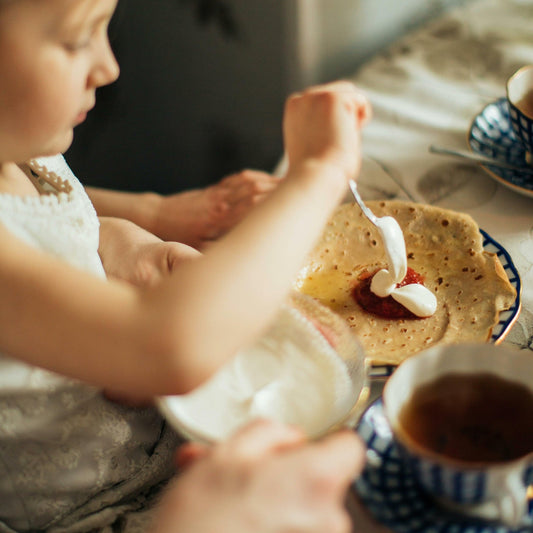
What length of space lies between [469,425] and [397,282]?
10.9 inches

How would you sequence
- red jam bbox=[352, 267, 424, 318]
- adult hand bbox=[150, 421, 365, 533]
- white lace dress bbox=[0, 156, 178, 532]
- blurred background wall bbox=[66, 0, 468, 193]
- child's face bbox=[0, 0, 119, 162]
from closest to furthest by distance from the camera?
adult hand bbox=[150, 421, 365, 533] < child's face bbox=[0, 0, 119, 162] < white lace dress bbox=[0, 156, 178, 532] < red jam bbox=[352, 267, 424, 318] < blurred background wall bbox=[66, 0, 468, 193]

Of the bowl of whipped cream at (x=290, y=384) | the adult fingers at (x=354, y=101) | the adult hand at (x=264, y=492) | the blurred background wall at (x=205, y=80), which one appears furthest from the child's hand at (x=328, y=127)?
the blurred background wall at (x=205, y=80)

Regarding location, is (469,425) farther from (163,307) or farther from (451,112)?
(451,112)

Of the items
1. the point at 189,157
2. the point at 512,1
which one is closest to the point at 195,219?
the point at 512,1

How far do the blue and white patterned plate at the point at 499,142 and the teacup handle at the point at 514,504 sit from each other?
51 cm

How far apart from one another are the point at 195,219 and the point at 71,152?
3.45 ft

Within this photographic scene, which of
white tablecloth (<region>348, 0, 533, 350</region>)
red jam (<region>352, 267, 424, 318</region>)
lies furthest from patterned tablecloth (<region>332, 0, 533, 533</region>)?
red jam (<region>352, 267, 424, 318</region>)

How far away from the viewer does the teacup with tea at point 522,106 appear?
89 cm

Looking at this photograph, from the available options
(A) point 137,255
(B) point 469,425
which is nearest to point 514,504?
(B) point 469,425

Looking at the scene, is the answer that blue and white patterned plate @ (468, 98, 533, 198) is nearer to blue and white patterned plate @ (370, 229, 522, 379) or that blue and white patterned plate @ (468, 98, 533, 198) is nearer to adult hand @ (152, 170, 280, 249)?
blue and white patterned plate @ (370, 229, 522, 379)

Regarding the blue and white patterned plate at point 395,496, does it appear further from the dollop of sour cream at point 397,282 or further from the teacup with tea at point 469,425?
the dollop of sour cream at point 397,282

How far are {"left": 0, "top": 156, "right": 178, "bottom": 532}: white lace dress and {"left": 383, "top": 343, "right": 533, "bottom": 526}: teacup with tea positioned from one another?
0.96 feet

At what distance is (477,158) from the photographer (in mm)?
940

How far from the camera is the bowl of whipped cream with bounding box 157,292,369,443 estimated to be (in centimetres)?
58
